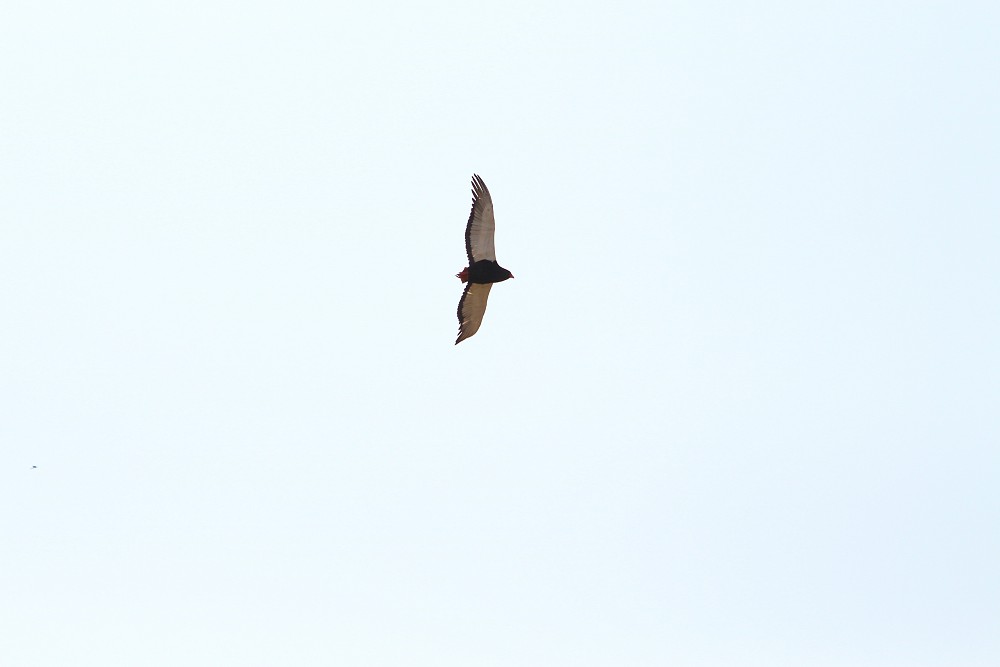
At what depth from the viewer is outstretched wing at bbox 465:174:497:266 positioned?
7412cm

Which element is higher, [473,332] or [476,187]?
[476,187]

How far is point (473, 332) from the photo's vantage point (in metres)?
78.6

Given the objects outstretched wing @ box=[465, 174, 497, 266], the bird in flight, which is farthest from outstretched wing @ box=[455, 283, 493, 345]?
outstretched wing @ box=[465, 174, 497, 266]

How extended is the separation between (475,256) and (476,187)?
373cm

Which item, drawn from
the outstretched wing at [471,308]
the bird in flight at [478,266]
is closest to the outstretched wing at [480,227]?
the bird in flight at [478,266]

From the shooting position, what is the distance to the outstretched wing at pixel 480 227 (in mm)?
74125

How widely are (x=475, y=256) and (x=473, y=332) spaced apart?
15.4ft

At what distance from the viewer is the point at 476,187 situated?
74.2m

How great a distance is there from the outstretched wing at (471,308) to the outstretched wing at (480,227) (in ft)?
6.60

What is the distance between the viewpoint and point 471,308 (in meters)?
78.0

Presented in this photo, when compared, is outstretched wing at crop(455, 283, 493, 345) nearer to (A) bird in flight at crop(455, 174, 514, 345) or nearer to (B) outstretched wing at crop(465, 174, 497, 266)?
(A) bird in flight at crop(455, 174, 514, 345)

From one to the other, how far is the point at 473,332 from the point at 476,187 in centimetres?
840

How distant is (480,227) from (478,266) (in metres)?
2.21

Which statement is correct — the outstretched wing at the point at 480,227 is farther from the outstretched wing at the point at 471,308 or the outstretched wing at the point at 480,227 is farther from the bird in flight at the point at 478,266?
the outstretched wing at the point at 471,308
